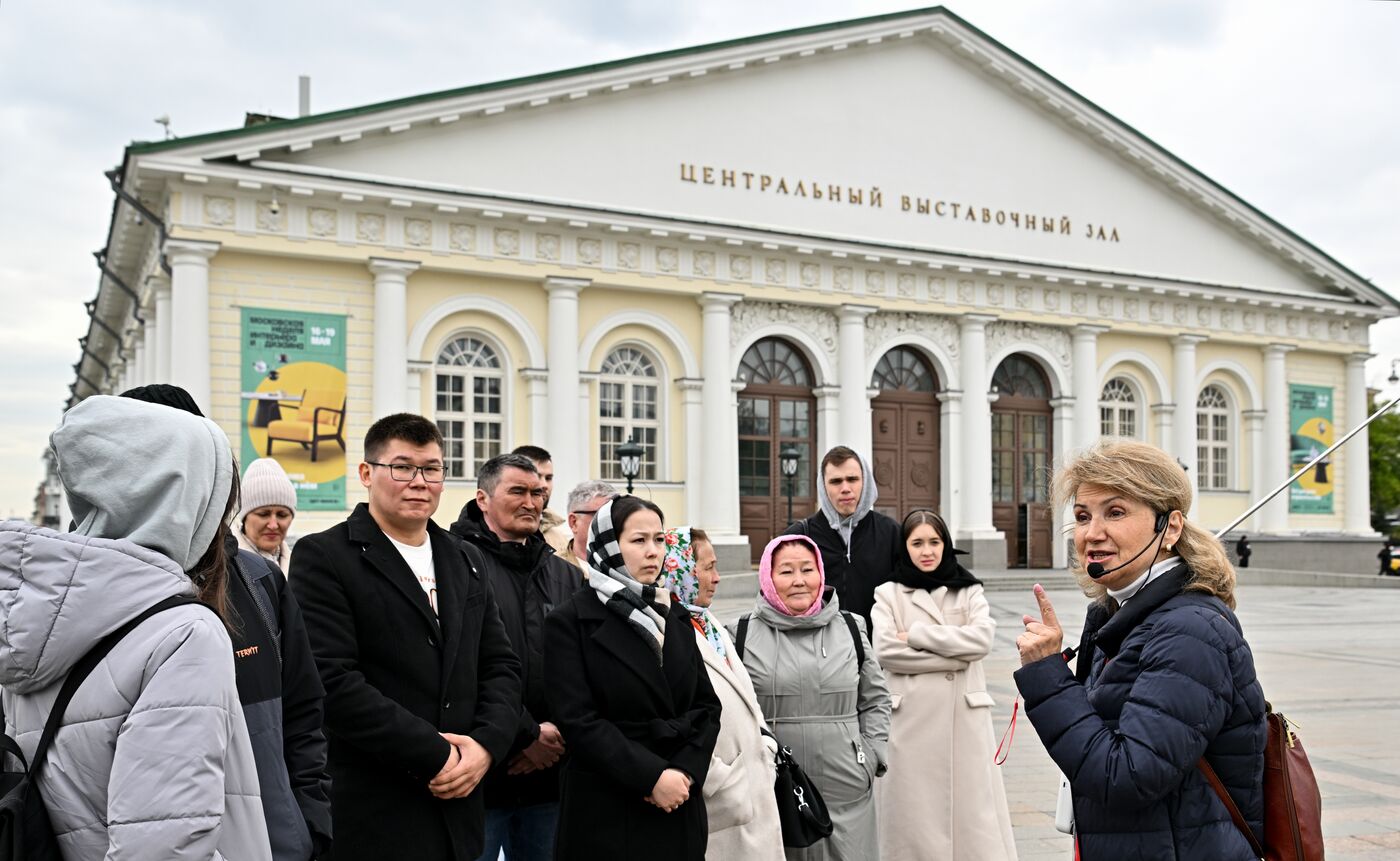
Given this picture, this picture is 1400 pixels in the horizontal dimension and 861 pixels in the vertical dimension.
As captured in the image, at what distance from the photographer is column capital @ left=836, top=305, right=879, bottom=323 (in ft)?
85.2

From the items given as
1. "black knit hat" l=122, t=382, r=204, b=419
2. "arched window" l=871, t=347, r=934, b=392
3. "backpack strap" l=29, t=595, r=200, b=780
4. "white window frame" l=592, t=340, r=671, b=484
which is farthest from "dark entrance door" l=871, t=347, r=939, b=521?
"backpack strap" l=29, t=595, r=200, b=780

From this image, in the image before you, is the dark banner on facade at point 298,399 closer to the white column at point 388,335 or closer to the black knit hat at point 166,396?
the white column at point 388,335

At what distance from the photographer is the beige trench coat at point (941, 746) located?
5.20 meters

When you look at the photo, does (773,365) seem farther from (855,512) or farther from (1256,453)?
(855,512)

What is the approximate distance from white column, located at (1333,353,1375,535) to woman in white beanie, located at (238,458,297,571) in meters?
33.1

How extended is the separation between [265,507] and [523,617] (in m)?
1.59

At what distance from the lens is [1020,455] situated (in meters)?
28.8

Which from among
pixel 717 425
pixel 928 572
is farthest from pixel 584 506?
pixel 717 425

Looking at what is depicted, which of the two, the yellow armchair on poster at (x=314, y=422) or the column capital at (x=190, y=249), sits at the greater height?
the column capital at (x=190, y=249)

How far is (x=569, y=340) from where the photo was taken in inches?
910

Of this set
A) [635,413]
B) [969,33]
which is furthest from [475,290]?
[969,33]

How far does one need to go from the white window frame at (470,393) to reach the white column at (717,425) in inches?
161

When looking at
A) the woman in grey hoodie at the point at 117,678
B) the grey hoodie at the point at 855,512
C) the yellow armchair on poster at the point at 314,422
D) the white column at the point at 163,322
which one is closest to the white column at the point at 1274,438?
the yellow armchair on poster at the point at 314,422

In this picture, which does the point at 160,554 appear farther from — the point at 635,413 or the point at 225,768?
the point at 635,413
